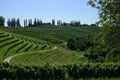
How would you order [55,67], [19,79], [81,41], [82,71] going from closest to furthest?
[19,79], [55,67], [82,71], [81,41]

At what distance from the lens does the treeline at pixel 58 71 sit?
973 inches

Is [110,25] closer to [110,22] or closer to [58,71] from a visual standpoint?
[110,22]

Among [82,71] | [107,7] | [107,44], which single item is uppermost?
[107,7]

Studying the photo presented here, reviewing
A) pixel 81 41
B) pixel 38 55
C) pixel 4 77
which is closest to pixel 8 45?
pixel 38 55

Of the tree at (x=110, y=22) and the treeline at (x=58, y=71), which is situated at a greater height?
the tree at (x=110, y=22)

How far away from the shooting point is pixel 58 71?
2719 centimetres

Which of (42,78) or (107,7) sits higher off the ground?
(107,7)

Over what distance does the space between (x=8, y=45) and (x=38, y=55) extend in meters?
11.7

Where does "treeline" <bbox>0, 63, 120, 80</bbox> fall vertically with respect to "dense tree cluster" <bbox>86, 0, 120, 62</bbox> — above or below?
below

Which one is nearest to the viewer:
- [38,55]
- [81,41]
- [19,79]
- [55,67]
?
[19,79]

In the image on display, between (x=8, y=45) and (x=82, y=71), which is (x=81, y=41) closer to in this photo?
(x=8, y=45)

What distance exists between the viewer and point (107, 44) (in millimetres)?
28703

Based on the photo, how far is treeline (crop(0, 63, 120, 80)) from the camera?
24.7 meters

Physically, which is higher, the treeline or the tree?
the tree
